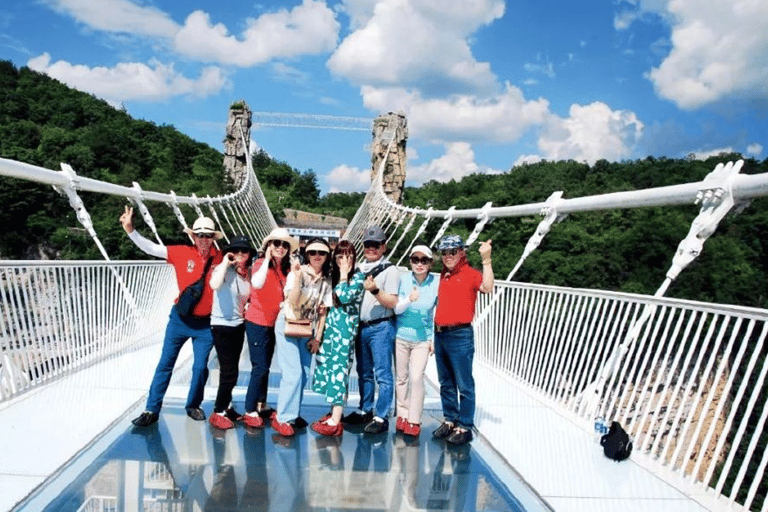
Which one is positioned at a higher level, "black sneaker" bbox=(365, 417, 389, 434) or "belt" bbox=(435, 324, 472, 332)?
"belt" bbox=(435, 324, 472, 332)

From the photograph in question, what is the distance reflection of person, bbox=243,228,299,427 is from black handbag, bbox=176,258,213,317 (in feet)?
0.73

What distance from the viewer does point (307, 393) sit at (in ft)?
12.2

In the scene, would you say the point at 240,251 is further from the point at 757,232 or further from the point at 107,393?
the point at 757,232

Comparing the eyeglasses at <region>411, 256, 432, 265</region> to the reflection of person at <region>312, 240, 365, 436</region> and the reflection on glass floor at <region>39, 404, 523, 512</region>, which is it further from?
the reflection on glass floor at <region>39, 404, 523, 512</region>

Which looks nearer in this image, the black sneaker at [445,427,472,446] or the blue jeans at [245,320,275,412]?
the black sneaker at [445,427,472,446]

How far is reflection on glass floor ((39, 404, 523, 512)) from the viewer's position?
2.12 m

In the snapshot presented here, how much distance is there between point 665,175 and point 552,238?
938 centimetres

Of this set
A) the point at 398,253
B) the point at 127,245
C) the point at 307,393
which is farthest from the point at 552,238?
the point at 307,393

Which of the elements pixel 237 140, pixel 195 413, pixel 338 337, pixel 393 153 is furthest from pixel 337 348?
pixel 237 140

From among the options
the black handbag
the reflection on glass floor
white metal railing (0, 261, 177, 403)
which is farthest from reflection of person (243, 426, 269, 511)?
white metal railing (0, 261, 177, 403)

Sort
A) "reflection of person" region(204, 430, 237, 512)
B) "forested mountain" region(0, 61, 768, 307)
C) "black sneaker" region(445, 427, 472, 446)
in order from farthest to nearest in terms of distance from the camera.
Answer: "forested mountain" region(0, 61, 768, 307) → "black sneaker" region(445, 427, 472, 446) → "reflection of person" region(204, 430, 237, 512)

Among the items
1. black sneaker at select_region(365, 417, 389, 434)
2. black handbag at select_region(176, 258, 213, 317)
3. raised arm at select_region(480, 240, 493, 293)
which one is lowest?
black sneaker at select_region(365, 417, 389, 434)

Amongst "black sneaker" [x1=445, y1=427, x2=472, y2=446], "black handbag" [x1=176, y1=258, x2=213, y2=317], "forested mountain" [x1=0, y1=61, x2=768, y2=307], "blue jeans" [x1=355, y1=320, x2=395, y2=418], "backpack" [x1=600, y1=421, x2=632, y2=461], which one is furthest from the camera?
"forested mountain" [x1=0, y1=61, x2=768, y2=307]

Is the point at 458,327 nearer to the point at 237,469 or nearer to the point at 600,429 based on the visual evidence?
the point at 600,429
